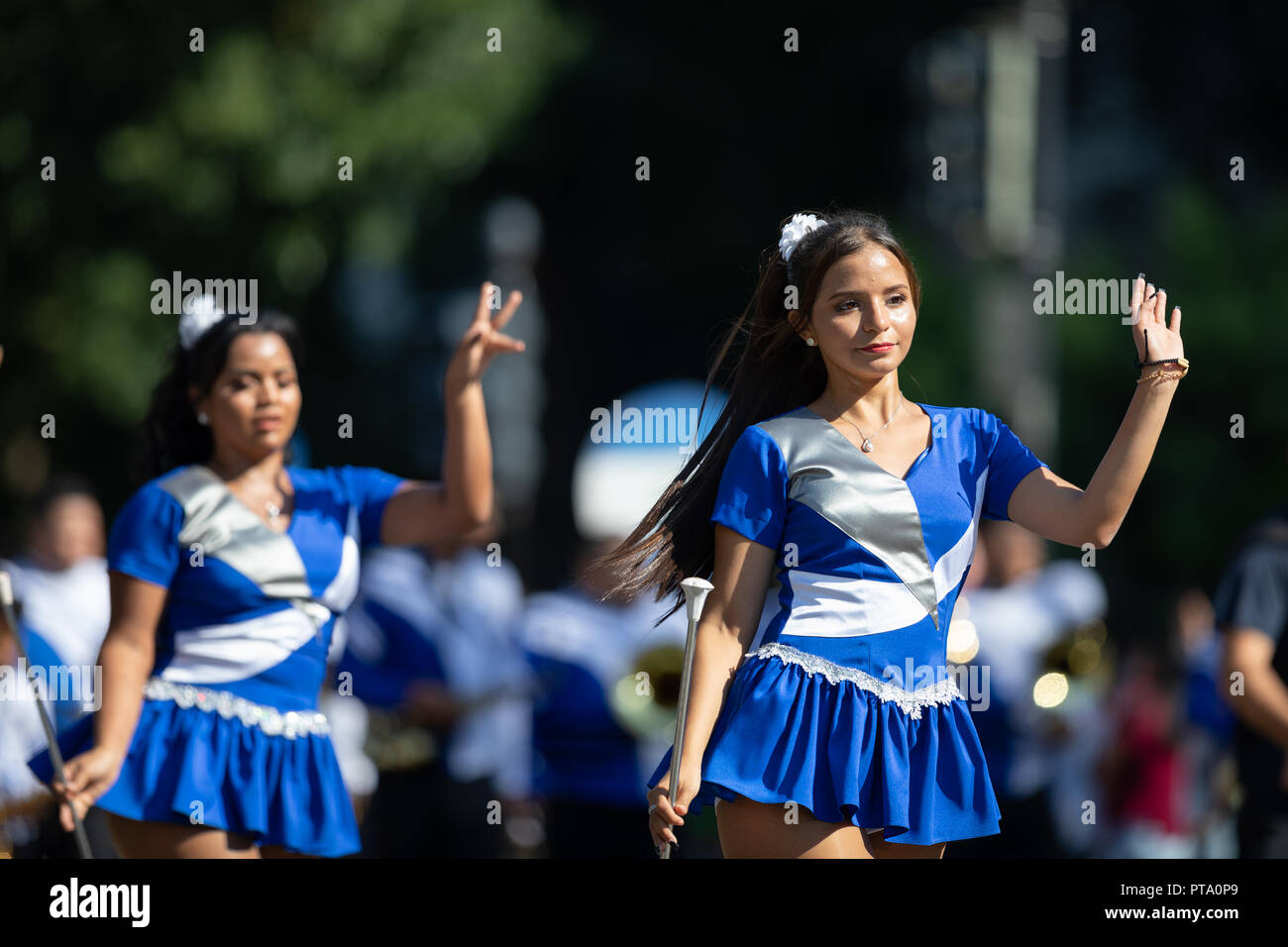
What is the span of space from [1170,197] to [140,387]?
885 cm

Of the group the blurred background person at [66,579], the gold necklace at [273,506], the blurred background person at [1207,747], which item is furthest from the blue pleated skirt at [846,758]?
the blurred background person at [1207,747]

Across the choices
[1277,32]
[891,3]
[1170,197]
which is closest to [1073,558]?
[1170,197]

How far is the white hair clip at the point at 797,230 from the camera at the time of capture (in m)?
4.28

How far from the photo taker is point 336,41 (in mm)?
12578

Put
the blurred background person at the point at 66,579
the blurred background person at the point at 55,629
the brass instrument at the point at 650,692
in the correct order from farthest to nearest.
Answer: the blurred background person at the point at 66,579 → the brass instrument at the point at 650,692 → the blurred background person at the point at 55,629

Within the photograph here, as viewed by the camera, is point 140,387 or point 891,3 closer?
point 140,387

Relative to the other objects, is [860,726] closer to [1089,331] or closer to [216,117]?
[216,117]

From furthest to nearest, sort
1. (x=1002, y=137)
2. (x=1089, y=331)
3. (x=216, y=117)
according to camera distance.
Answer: (x=1089, y=331) → (x=1002, y=137) → (x=216, y=117)

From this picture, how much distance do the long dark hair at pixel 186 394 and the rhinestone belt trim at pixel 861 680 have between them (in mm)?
1678

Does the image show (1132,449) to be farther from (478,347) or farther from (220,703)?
(220,703)

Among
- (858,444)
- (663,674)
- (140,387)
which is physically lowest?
(663,674)

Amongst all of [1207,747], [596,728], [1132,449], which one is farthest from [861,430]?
[1207,747]

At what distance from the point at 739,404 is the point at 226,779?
1.60 metres

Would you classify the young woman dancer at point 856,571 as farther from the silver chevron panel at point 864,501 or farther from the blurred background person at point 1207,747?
the blurred background person at point 1207,747
